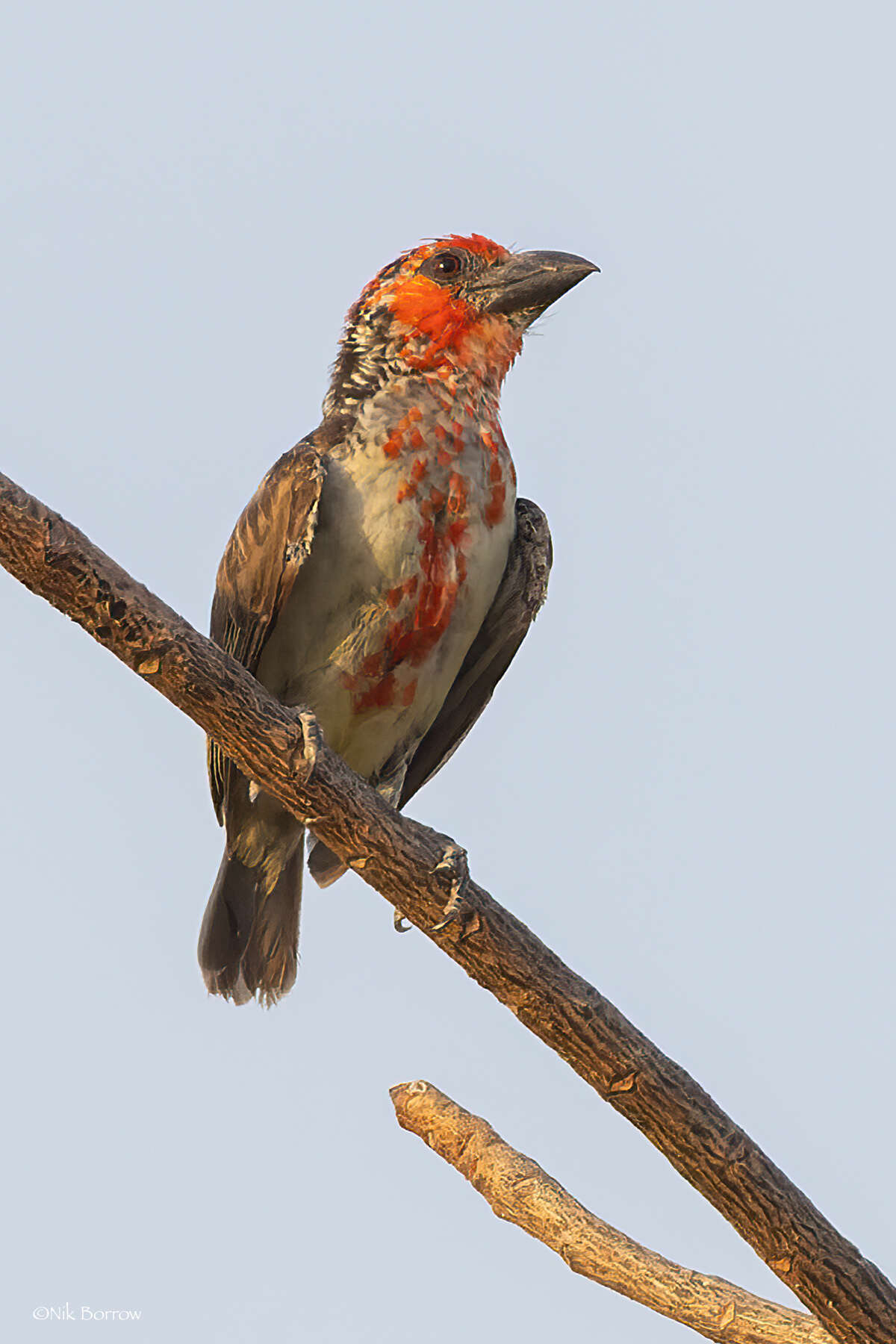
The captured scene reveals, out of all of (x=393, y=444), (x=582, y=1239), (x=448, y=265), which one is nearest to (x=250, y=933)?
(x=582, y=1239)

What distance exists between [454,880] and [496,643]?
1700 mm

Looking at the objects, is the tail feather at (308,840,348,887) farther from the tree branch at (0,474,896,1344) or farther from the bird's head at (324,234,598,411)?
the bird's head at (324,234,598,411)

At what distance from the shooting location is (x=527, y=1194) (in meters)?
4.49

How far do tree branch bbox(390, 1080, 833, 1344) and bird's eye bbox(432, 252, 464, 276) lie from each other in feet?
10.7

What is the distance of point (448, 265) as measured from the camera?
5.77 meters

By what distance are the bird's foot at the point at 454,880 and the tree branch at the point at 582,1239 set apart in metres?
0.77

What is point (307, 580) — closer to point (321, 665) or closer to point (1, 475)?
point (321, 665)

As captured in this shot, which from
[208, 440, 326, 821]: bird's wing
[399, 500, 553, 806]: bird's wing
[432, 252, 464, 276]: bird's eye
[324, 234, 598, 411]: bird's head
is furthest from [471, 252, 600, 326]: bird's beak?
[208, 440, 326, 821]: bird's wing

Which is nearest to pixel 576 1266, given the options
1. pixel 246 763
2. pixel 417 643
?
pixel 246 763

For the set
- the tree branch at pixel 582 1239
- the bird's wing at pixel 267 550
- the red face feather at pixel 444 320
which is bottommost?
the tree branch at pixel 582 1239

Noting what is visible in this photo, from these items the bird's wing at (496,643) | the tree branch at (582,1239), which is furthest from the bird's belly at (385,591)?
the tree branch at (582,1239)

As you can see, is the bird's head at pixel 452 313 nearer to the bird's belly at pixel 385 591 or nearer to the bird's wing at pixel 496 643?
the bird's belly at pixel 385 591

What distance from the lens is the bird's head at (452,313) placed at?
5.58 metres

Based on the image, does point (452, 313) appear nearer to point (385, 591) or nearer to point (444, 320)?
point (444, 320)
